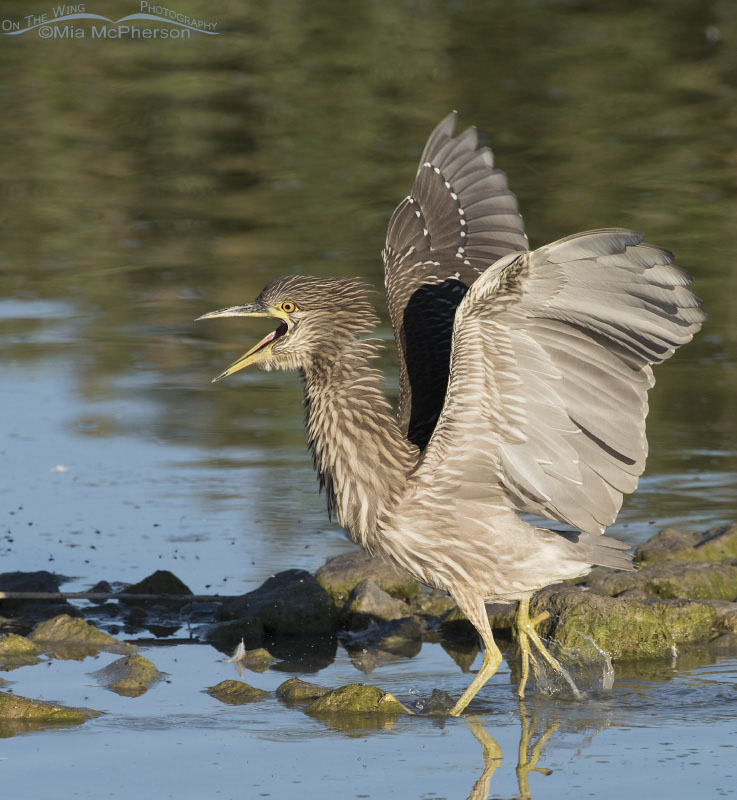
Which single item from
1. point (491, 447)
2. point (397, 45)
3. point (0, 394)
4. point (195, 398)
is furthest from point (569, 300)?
point (397, 45)

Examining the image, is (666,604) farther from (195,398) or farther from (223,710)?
(195,398)

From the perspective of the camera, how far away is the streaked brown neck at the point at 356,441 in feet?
21.9

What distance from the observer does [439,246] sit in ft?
26.2

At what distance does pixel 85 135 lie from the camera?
61.0 ft

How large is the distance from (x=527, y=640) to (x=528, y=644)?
0.02 m

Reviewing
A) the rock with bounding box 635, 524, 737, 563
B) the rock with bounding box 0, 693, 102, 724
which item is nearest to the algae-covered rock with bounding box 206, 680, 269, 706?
the rock with bounding box 0, 693, 102, 724

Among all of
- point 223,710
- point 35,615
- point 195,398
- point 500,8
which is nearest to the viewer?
point 223,710

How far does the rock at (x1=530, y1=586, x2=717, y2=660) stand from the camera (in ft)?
22.9

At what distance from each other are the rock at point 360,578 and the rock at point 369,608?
174mm

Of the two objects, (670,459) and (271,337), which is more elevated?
(271,337)

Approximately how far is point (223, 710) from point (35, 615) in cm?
172

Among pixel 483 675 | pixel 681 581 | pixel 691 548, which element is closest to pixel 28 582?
pixel 483 675

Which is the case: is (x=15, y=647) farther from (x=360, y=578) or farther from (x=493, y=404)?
(x=493, y=404)

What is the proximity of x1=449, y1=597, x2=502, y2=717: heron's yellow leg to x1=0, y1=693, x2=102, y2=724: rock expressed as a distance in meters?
1.55
